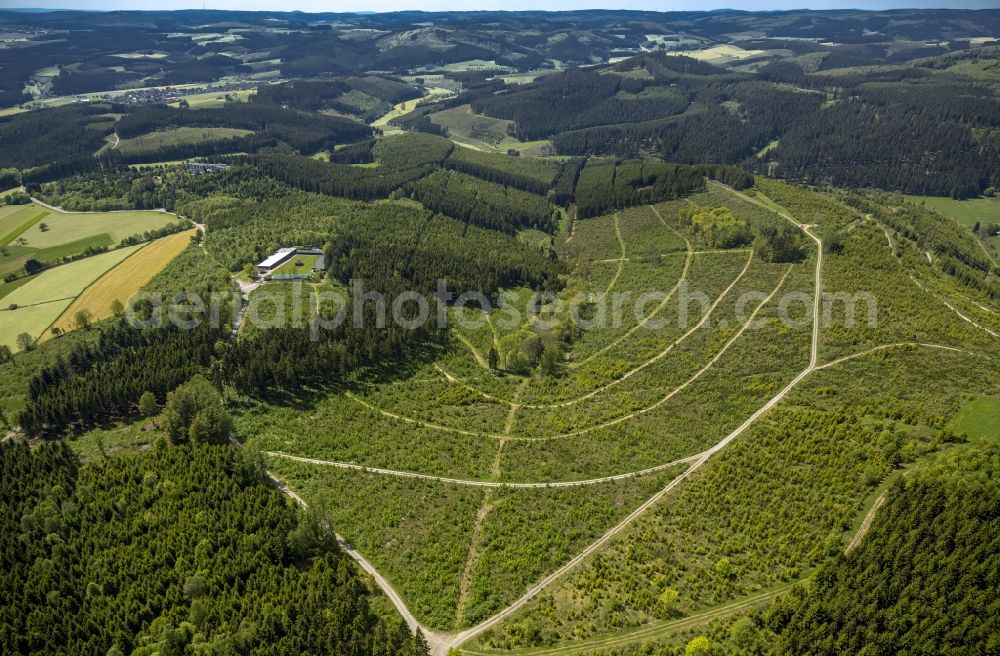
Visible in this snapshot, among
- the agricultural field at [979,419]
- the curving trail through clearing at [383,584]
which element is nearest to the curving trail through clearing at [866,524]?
the agricultural field at [979,419]

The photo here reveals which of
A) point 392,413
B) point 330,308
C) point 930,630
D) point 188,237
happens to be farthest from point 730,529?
point 188,237

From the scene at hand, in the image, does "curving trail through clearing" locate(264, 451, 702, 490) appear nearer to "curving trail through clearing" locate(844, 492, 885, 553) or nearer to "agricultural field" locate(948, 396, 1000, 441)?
"curving trail through clearing" locate(844, 492, 885, 553)

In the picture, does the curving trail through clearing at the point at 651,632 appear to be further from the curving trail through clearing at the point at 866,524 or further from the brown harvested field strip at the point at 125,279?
the brown harvested field strip at the point at 125,279

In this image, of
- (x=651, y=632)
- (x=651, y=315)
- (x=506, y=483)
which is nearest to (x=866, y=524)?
(x=651, y=632)

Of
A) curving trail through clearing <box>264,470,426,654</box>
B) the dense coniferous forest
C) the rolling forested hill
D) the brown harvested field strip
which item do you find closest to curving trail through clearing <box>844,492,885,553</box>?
the rolling forested hill

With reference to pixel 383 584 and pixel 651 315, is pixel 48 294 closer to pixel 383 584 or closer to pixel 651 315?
pixel 383 584

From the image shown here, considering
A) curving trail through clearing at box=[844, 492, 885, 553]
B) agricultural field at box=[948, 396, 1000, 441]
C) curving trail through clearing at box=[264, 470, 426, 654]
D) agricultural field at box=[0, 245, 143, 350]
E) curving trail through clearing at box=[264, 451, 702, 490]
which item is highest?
agricultural field at box=[948, 396, 1000, 441]
